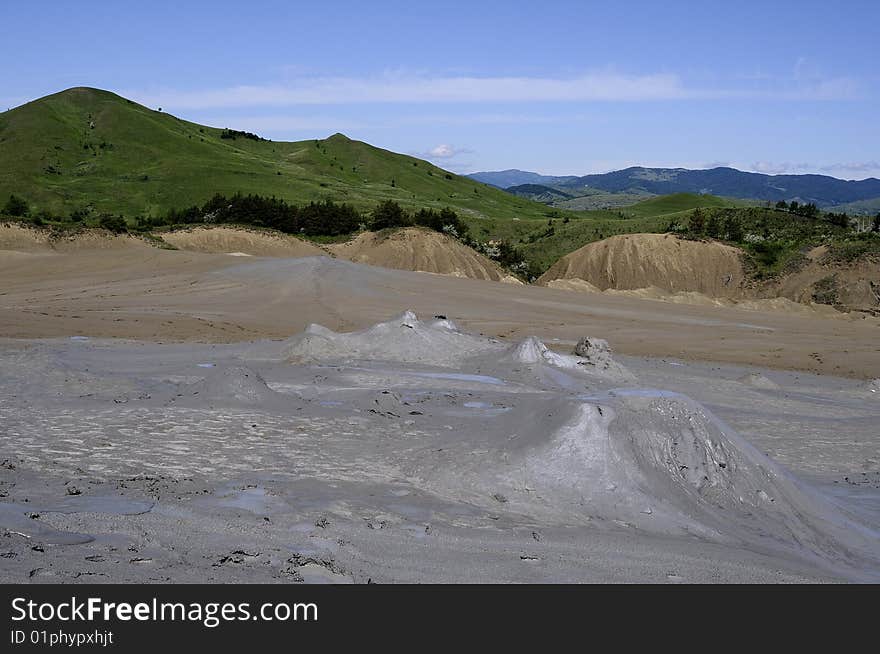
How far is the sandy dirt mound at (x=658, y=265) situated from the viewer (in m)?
52.0

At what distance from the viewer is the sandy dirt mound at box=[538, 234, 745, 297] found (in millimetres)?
51969

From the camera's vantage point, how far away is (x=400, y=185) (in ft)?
400

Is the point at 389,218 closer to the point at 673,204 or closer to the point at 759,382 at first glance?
the point at 759,382

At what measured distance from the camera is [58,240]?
4334 cm

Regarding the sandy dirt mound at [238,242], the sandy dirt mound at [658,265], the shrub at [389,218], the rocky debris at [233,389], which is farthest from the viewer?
the shrub at [389,218]

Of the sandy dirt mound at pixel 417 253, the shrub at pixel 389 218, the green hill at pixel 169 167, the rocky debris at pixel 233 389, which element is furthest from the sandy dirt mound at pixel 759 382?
the green hill at pixel 169 167

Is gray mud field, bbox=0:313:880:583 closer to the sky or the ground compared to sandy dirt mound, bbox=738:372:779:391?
closer to the sky

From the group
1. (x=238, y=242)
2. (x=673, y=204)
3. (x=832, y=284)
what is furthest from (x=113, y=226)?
(x=673, y=204)

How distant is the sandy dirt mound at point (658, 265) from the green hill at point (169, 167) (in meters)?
31.3

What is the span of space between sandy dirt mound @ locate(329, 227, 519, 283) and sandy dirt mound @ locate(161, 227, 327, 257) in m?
2.30

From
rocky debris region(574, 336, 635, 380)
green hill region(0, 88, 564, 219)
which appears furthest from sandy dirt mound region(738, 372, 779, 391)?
green hill region(0, 88, 564, 219)

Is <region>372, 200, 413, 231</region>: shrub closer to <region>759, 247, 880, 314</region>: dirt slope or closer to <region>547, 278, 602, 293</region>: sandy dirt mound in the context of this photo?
<region>547, 278, 602, 293</region>: sandy dirt mound

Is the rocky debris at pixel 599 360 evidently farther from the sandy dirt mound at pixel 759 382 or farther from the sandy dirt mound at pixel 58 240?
the sandy dirt mound at pixel 58 240

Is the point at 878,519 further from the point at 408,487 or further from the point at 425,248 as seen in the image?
the point at 425,248
